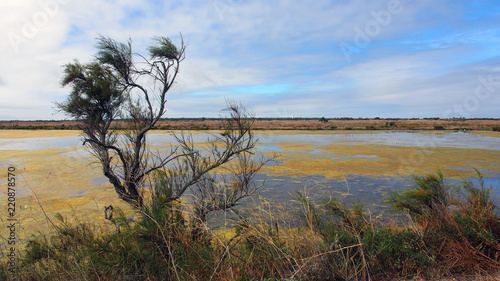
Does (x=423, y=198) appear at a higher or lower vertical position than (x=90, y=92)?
lower

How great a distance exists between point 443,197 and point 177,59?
6.69 meters

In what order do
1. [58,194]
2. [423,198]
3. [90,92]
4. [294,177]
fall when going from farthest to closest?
[294,177] < [58,194] < [90,92] < [423,198]

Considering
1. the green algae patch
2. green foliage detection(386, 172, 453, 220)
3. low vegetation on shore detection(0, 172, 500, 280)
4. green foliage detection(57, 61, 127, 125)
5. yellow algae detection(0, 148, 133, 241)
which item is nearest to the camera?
low vegetation on shore detection(0, 172, 500, 280)

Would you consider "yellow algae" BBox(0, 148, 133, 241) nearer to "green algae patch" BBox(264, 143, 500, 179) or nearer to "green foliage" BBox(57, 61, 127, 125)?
"green foliage" BBox(57, 61, 127, 125)

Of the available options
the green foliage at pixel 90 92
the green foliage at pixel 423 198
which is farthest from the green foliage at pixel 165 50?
the green foliage at pixel 423 198

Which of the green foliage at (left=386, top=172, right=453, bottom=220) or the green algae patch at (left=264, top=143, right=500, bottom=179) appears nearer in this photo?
the green foliage at (left=386, top=172, right=453, bottom=220)

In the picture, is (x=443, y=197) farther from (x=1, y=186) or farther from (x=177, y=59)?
(x=1, y=186)

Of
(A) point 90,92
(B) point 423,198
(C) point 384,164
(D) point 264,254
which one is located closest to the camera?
(D) point 264,254

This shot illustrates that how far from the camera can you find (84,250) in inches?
131

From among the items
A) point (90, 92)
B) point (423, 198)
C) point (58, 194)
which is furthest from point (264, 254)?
point (58, 194)

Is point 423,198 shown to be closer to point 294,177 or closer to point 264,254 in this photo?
point 264,254

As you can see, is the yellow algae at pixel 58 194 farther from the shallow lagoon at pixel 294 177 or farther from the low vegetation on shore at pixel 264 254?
the low vegetation on shore at pixel 264 254

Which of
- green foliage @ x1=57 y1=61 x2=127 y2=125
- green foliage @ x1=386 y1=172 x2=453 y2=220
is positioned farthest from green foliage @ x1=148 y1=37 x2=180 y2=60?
green foliage @ x1=386 y1=172 x2=453 y2=220

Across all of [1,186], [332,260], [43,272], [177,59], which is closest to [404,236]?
[332,260]
